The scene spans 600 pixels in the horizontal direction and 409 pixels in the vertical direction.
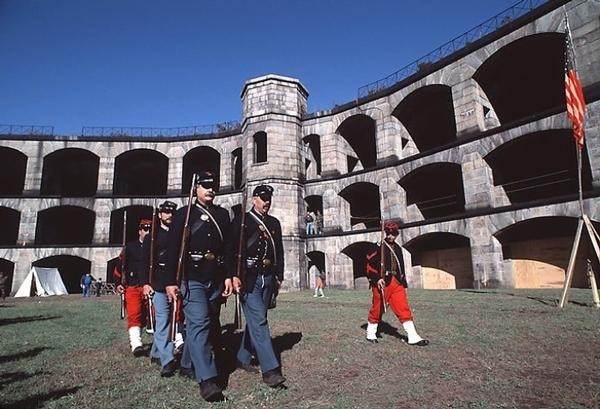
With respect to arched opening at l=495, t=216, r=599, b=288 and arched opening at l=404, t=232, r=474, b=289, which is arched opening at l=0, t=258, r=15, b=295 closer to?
arched opening at l=404, t=232, r=474, b=289

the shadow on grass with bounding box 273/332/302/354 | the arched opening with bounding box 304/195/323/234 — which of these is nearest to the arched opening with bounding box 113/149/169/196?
the arched opening with bounding box 304/195/323/234

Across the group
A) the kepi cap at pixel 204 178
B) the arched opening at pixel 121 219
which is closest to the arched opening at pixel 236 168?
the arched opening at pixel 121 219

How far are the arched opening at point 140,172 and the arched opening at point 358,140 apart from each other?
50.5 ft

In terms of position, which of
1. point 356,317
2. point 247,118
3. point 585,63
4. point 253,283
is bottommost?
point 356,317

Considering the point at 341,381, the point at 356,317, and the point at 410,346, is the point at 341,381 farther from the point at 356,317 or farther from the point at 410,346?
the point at 356,317

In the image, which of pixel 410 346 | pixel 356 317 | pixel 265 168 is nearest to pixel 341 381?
pixel 410 346

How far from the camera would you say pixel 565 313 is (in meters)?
8.26

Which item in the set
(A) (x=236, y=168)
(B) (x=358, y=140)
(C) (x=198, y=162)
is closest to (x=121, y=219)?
(C) (x=198, y=162)

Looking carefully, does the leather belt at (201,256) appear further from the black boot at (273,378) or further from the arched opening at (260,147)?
the arched opening at (260,147)

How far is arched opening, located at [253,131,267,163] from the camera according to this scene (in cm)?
2595

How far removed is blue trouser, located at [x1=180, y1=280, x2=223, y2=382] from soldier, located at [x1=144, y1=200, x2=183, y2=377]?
0.63m

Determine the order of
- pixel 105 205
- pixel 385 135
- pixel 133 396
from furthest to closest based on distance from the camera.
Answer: pixel 105 205, pixel 385 135, pixel 133 396

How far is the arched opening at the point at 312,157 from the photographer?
90.6 feet

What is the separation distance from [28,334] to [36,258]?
943 inches
